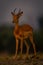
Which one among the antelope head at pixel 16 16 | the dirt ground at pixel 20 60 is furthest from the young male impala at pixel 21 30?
the dirt ground at pixel 20 60

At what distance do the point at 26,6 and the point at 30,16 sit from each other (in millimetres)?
100

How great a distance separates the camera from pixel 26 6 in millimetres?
2352

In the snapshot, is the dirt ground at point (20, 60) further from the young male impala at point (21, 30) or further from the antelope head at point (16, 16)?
the antelope head at point (16, 16)

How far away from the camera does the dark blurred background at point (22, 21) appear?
2.33 m

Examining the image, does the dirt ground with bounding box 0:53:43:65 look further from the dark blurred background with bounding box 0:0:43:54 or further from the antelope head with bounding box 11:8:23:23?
the antelope head with bounding box 11:8:23:23

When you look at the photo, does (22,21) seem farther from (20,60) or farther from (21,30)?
(20,60)

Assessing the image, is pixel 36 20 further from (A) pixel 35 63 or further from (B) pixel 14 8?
(A) pixel 35 63

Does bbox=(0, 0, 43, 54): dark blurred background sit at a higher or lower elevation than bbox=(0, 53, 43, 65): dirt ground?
higher

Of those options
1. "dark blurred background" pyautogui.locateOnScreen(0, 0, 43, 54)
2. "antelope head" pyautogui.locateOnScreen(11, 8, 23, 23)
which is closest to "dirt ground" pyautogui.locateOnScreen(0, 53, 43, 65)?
"dark blurred background" pyautogui.locateOnScreen(0, 0, 43, 54)

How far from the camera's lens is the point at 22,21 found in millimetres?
2342

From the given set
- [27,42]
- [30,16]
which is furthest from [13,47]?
[30,16]

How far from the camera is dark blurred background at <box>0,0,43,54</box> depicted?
7.64 ft

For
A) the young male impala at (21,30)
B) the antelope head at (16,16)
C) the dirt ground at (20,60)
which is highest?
the antelope head at (16,16)

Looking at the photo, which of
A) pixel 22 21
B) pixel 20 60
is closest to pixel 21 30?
pixel 22 21
